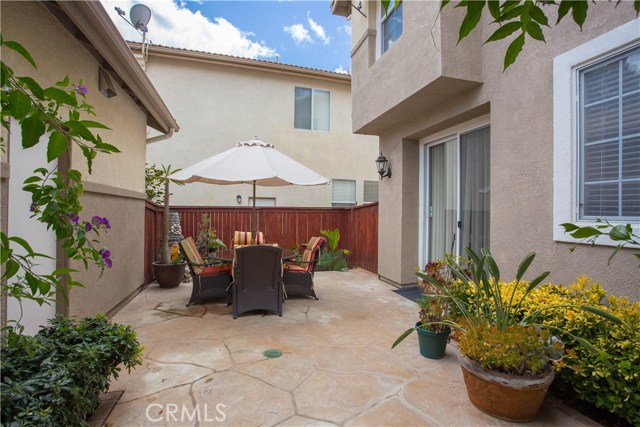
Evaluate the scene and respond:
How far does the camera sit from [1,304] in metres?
2.43

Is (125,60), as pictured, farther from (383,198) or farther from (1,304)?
(383,198)

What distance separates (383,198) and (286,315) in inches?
131

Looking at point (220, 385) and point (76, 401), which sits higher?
point (76, 401)

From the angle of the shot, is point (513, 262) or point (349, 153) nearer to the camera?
point (513, 262)

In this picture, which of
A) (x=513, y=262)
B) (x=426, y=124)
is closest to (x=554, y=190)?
(x=513, y=262)

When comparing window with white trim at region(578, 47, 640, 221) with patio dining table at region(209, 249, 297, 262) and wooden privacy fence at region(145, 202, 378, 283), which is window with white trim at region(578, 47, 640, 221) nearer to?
patio dining table at region(209, 249, 297, 262)

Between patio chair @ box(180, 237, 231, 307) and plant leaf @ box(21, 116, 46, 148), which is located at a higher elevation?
plant leaf @ box(21, 116, 46, 148)

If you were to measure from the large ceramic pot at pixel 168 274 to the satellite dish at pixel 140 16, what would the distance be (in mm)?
5585

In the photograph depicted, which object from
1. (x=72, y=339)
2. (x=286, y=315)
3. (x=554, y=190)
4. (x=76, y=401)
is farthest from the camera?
(x=286, y=315)

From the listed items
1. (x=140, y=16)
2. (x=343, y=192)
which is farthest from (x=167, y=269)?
(x=343, y=192)

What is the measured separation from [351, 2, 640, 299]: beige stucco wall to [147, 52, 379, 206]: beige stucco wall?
523 centimetres

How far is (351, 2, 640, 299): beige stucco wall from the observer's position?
2996 mm

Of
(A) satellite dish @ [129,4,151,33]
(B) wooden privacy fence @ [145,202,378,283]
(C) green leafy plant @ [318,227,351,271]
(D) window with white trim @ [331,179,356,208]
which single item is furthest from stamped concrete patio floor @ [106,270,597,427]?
(D) window with white trim @ [331,179,356,208]

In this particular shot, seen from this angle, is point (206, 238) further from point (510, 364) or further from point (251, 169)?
point (510, 364)
